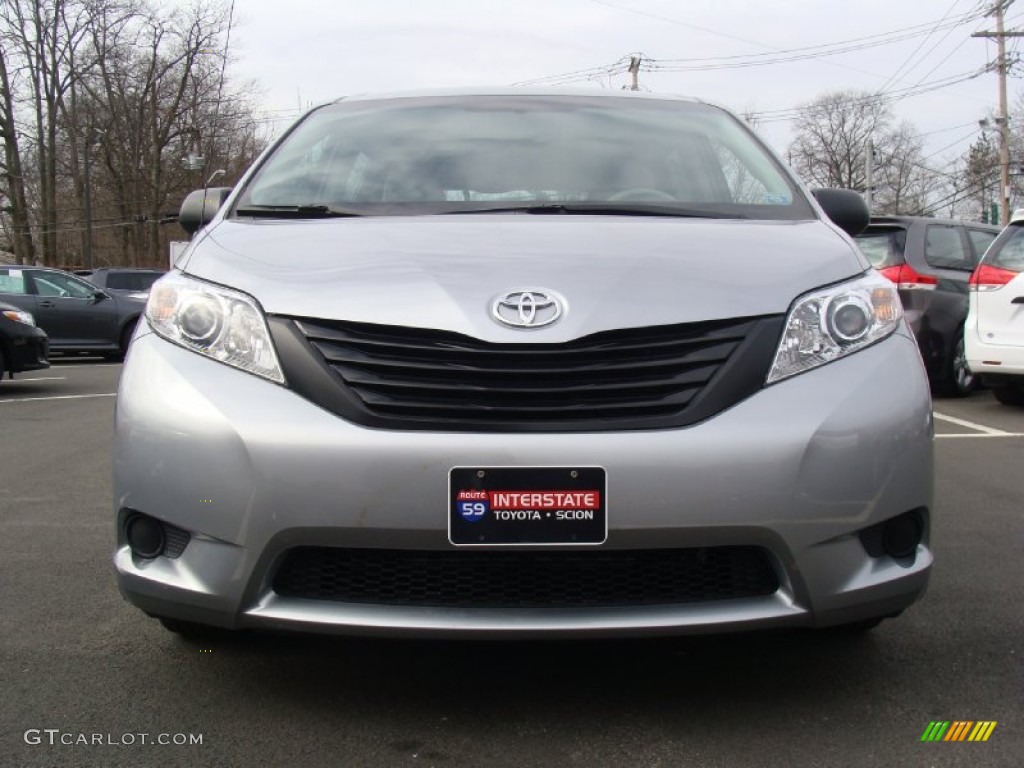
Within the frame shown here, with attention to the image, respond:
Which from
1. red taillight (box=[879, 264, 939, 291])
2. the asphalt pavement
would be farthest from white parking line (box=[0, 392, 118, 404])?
red taillight (box=[879, 264, 939, 291])

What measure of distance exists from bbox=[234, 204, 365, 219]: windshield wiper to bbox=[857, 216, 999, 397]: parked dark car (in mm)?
6945

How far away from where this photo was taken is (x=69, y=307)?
52.5 ft

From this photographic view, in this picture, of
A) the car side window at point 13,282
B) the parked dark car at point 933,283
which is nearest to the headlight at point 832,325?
the parked dark car at point 933,283

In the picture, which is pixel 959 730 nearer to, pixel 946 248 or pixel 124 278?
pixel 946 248

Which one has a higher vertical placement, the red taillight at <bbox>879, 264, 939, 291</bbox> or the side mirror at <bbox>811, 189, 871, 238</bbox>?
the side mirror at <bbox>811, 189, 871, 238</bbox>

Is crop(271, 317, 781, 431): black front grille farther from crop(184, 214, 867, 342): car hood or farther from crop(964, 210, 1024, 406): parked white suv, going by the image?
crop(964, 210, 1024, 406): parked white suv

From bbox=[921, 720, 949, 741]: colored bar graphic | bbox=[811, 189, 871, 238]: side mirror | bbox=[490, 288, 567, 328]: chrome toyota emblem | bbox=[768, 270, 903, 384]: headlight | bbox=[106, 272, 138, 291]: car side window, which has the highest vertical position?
bbox=[811, 189, 871, 238]: side mirror

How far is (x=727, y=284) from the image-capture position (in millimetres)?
2328

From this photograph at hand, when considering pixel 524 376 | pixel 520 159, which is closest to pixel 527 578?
pixel 524 376

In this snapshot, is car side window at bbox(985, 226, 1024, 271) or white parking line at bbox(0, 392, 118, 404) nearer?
car side window at bbox(985, 226, 1024, 271)

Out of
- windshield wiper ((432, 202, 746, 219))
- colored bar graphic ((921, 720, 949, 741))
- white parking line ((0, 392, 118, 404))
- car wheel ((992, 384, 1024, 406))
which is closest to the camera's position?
colored bar graphic ((921, 720, 949, 741))

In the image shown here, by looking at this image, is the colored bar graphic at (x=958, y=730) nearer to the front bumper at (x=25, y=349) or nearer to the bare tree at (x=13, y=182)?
the front bumper at (x=25, y=349)

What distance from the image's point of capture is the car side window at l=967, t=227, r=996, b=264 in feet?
31.4

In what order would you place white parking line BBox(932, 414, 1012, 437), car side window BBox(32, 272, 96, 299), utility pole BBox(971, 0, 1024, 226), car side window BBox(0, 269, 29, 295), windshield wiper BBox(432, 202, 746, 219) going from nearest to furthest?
windshield wiper BBox(432, 202, 746, 219)
white parking line BBox(932, 414, 1012, 437)
car side window BBox(0, 269, 29, 295)
car side window BBox(32, 272, 96, 299)
utility pole BBox(971, 0, 1024, 226)
